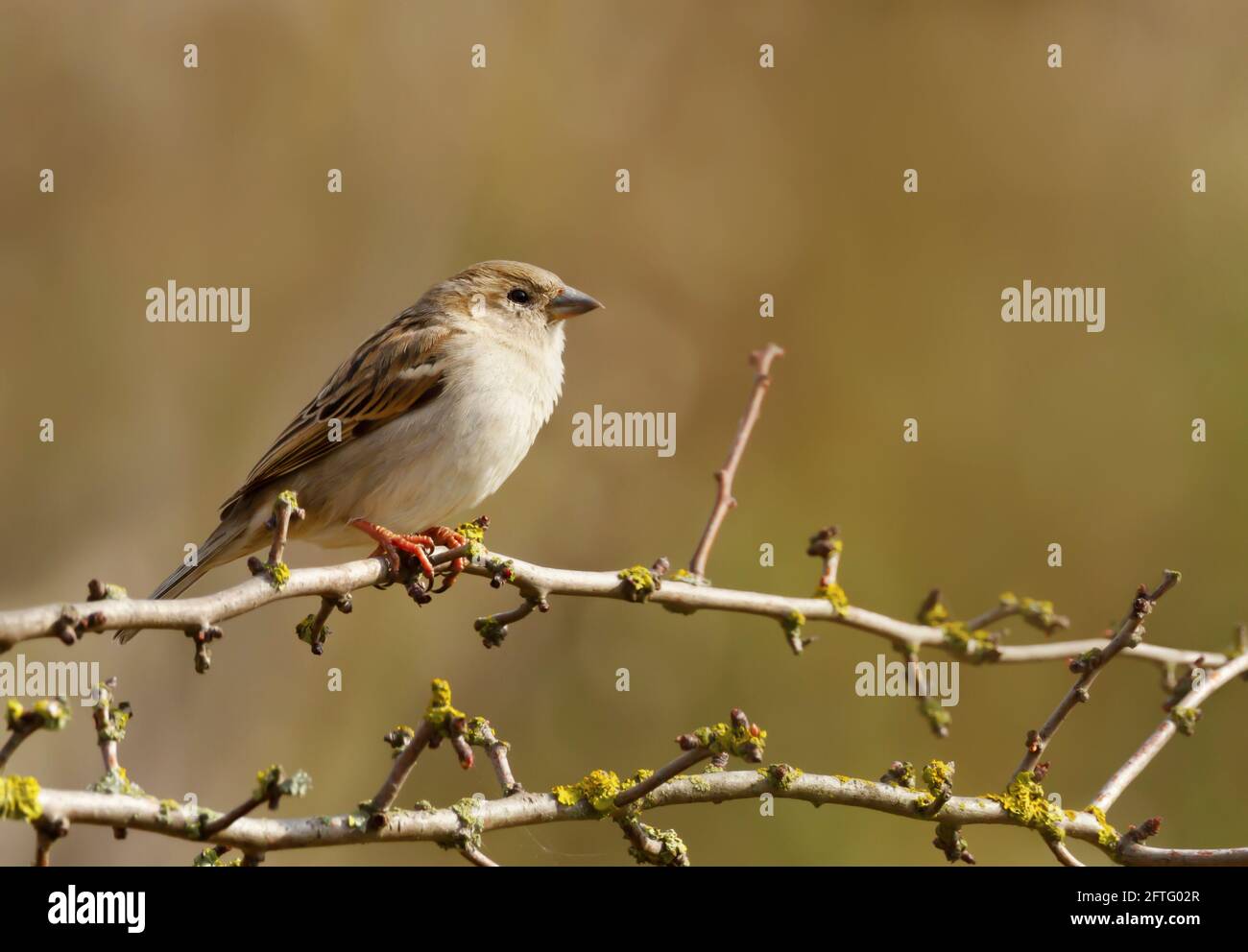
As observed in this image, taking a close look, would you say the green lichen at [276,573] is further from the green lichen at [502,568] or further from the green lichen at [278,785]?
the green lichen at [502,568]

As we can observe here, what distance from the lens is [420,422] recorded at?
5398 millimetres

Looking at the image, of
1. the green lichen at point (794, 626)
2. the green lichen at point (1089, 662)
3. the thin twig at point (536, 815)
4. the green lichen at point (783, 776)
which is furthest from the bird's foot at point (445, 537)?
the green lichen at point (1089, 662)

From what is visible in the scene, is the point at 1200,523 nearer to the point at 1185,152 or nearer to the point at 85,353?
the point at 1185,152

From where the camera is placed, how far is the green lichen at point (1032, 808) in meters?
3.39

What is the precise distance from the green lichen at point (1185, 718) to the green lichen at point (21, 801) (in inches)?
131

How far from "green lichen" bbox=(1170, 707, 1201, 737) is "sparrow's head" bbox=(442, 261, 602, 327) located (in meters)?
3.13

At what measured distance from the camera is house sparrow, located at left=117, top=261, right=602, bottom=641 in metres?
5.23

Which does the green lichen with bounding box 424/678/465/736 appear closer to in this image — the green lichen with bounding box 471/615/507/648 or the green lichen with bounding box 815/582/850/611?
the green lichen with bounding box 471/615/507/648

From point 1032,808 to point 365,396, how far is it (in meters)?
3.37

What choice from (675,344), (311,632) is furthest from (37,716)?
(675,344)

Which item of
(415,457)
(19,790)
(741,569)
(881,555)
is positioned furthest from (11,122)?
(19,790)

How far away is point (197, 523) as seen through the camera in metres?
7.73

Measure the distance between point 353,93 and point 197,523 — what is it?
322 cm

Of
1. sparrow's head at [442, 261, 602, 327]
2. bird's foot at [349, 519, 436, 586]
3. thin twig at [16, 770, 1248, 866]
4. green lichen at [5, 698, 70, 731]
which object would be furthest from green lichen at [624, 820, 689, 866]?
sparrow's head at [442, 261, 602, 327]
